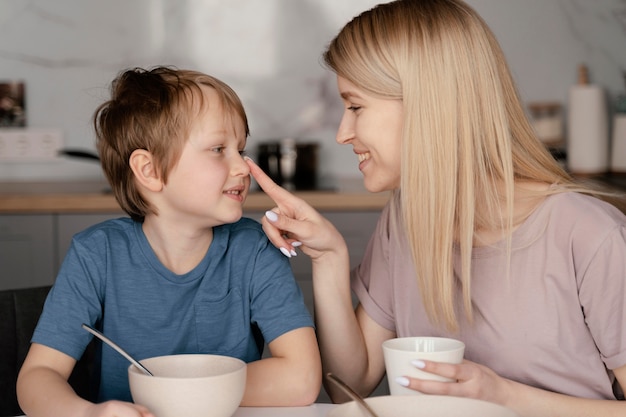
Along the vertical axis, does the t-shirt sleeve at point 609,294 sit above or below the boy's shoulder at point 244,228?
below

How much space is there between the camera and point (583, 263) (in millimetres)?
1214

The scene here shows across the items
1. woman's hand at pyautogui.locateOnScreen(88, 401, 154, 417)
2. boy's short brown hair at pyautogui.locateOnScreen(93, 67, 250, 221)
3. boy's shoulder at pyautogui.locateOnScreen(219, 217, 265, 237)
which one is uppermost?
boy's short brown hair at pyautogui.locateOnScreen(93, 67, 250, 221)

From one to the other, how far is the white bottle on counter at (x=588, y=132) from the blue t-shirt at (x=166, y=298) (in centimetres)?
195

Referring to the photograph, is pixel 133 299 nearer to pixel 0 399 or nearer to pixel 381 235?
pixel 0 399

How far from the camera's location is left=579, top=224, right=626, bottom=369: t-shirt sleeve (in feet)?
3.88

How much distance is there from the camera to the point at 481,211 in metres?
1.31

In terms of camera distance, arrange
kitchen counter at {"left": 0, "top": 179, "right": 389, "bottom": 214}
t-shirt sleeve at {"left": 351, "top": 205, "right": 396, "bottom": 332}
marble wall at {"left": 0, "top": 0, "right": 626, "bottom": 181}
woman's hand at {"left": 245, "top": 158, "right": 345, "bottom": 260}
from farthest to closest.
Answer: marble wall at {"left": 0, "top": 0, "right": 626, "bottom": 181}
kitchen counter at {"left": 0, "top": 179, "right": 389, "bottom": 214}
t-shirt sleeve at {"left": 351, "top": 205, "right": 396, "bottom": 332}
woman's hand at {"left": 245, "top": 158, "right": 345, "bottom": 260}

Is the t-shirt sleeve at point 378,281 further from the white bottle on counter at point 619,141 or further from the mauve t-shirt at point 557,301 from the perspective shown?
the white bottle on counter at point 619,141

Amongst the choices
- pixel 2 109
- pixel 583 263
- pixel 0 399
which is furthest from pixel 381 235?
pixel 2 109

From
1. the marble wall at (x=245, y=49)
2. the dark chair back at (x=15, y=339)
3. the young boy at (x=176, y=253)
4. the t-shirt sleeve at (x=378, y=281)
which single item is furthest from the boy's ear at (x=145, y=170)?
the marble wall at (x=245, y=49)

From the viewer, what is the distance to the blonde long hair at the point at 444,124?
4.08ft

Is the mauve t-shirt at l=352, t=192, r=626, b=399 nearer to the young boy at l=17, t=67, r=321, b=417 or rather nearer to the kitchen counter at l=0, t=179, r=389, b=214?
the young boy at l=17, t=67, r=321, b=417

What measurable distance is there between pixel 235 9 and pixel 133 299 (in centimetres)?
207

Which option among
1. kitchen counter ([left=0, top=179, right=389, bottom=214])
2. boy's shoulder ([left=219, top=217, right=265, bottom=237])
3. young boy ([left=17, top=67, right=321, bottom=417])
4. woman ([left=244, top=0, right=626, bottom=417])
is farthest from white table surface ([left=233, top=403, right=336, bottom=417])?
kitchen counter ([left=0, top=179, right=389, bottom=214])
